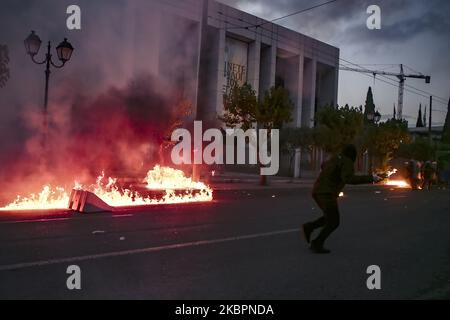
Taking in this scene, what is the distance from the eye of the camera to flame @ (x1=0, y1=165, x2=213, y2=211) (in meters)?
8.82

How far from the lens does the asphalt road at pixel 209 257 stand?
13.0 ft

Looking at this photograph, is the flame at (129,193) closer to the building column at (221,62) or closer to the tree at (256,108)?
the tree at (256,108)

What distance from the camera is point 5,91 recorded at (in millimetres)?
9492

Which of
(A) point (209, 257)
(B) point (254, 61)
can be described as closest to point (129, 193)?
(A) point (209, 257)

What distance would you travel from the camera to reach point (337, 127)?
1015 inches

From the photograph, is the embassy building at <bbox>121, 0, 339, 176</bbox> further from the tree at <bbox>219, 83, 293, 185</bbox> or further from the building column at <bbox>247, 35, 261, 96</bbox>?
the tree at <bbox>219, 83, 293, 185</bbox>

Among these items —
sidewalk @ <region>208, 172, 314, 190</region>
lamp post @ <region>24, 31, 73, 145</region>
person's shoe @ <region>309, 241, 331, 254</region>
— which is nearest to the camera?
person's shoe @ <region>309, 241, 331, 254</region>

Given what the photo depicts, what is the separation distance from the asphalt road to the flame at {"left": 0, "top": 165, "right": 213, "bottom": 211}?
0.90 meters

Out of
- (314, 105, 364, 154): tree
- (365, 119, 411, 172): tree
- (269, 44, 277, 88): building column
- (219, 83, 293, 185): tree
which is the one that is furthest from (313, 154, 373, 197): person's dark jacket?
(269, 44, 277, 88): building column

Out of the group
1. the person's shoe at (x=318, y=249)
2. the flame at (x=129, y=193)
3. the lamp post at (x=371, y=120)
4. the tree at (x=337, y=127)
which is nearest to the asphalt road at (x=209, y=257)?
the person's shoe at (x=318, y=249)

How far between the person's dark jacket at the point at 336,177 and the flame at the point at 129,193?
508 cm
